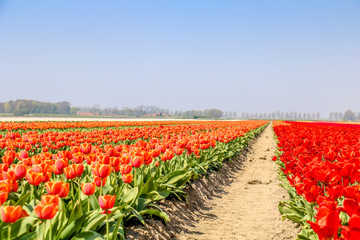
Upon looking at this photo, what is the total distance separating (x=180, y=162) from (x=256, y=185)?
3.02m

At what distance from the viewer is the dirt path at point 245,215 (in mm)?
4609

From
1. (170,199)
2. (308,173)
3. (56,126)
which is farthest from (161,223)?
(56,126)

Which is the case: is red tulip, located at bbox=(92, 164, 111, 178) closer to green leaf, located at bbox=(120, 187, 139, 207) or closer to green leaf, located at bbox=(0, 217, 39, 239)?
green leaf, located at bbox=(120, 187, 139, 207)

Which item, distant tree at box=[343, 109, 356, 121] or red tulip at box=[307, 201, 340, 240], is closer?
red tulip at box=[307, 201, 340, 240]

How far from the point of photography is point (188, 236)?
4449 mm

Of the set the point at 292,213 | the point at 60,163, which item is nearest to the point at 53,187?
the point at 60,163

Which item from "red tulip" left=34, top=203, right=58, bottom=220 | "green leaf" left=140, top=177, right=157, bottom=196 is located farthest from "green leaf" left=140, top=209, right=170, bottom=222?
"red tulip" left=34, top=203, right=58, bottom=220

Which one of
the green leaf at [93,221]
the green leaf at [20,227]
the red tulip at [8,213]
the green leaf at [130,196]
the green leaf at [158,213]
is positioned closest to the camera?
the red tulip at [8,213]

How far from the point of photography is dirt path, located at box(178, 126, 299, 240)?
4.61 metres

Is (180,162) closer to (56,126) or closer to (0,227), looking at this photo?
(0,227)

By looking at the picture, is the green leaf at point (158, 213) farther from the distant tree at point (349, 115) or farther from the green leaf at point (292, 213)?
the distant tree at point (349, 115)

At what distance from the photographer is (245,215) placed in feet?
19.0

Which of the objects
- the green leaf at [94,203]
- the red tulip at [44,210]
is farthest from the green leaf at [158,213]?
the red tulip at [44,210]

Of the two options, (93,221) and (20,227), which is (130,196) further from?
(20,227)
